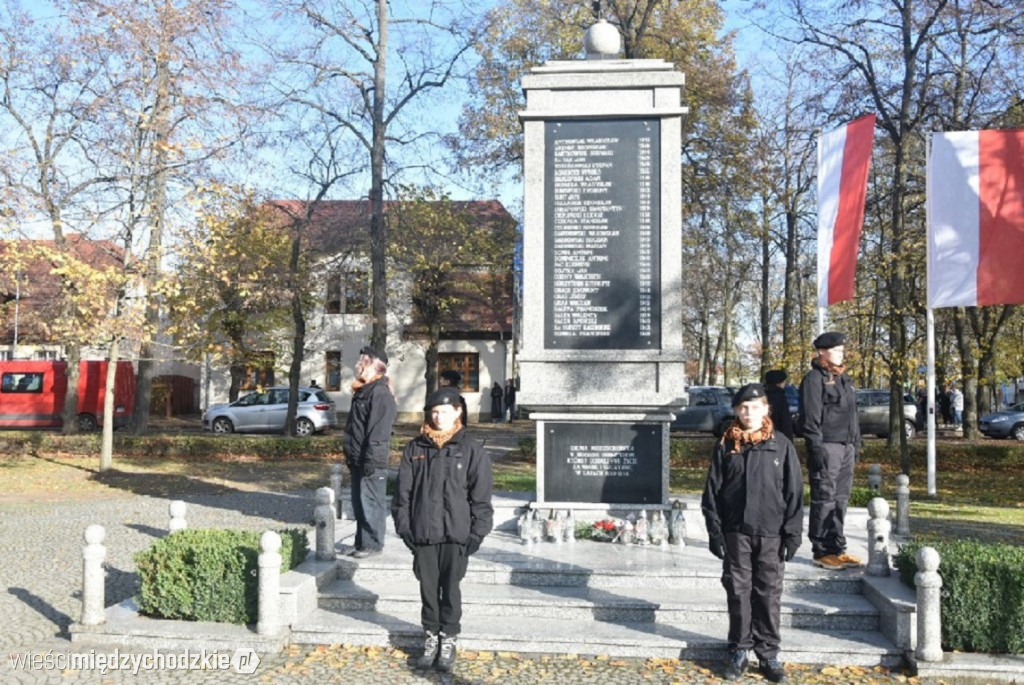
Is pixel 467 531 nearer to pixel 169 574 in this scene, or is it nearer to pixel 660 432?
pixel 169 574

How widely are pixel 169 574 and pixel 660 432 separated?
200 inches

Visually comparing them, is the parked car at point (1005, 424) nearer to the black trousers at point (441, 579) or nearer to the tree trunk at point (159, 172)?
the tree trunk at point (159, 172)

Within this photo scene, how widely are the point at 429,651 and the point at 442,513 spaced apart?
1039 mm

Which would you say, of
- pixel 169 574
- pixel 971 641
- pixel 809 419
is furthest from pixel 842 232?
pixel 169 574

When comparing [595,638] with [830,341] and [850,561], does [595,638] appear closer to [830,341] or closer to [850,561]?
[850,561]

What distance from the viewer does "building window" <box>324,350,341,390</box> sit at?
41688 millimetres

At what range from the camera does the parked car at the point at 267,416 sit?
1208 inches

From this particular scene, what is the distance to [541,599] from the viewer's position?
24.7 ft

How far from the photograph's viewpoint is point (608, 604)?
7.41 m

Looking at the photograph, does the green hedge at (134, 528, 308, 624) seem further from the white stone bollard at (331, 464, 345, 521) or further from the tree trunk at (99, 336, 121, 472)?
the tree trunk at (99, 336, 121, 472)

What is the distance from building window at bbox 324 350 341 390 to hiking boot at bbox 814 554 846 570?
35098 millimetres

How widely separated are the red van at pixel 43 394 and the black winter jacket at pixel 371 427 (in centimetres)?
2951

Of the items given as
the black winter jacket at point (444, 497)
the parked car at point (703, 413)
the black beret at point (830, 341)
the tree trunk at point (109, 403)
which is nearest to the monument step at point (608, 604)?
the black winter jacket at point (444, 497)

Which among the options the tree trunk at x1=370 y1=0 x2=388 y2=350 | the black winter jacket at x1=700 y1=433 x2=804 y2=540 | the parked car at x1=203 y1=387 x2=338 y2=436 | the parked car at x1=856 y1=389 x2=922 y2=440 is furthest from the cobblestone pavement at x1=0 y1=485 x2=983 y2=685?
the parked car at x1=856 y1=389 x2=922 y2=440
